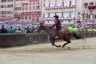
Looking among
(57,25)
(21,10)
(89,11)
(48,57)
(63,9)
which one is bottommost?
(89,11)

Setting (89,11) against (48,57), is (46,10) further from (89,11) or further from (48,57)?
(48,57)

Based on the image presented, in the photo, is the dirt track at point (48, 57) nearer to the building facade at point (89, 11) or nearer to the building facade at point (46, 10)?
the building facade at point (89, 11)

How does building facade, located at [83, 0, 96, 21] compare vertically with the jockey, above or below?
below

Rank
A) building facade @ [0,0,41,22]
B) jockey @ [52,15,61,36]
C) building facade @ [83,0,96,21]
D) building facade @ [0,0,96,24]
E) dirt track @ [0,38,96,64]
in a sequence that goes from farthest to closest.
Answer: building facade @ [0,0,41,22] < building facade @ [0,0,96,24] < building facade @ [83,0,96,21] < jockey @ [52,15,61,36] < dirt track @ [0,38,96,64]

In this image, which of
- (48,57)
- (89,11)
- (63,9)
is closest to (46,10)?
(63,9)

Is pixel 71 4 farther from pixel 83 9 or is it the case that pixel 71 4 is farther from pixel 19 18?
pixel 19 18

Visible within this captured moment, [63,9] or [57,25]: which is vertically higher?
[57,25]

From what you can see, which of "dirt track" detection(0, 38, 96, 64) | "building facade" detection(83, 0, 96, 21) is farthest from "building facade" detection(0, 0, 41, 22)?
"dirt track" detection(0, 38, 96, 64)

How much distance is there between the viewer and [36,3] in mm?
123125

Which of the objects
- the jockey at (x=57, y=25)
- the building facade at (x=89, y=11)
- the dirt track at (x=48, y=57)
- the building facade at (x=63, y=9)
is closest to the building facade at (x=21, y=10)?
the building facade at (x=63, y=9)

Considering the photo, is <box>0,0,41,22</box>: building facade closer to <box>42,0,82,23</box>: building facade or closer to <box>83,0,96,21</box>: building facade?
<box>42,0,82,23</box>: building facade

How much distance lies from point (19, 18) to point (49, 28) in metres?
106

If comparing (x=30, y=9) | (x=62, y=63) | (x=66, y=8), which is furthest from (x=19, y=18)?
(x=62, y=63)

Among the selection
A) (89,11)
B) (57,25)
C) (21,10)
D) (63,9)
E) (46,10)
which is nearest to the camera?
(57,25)
